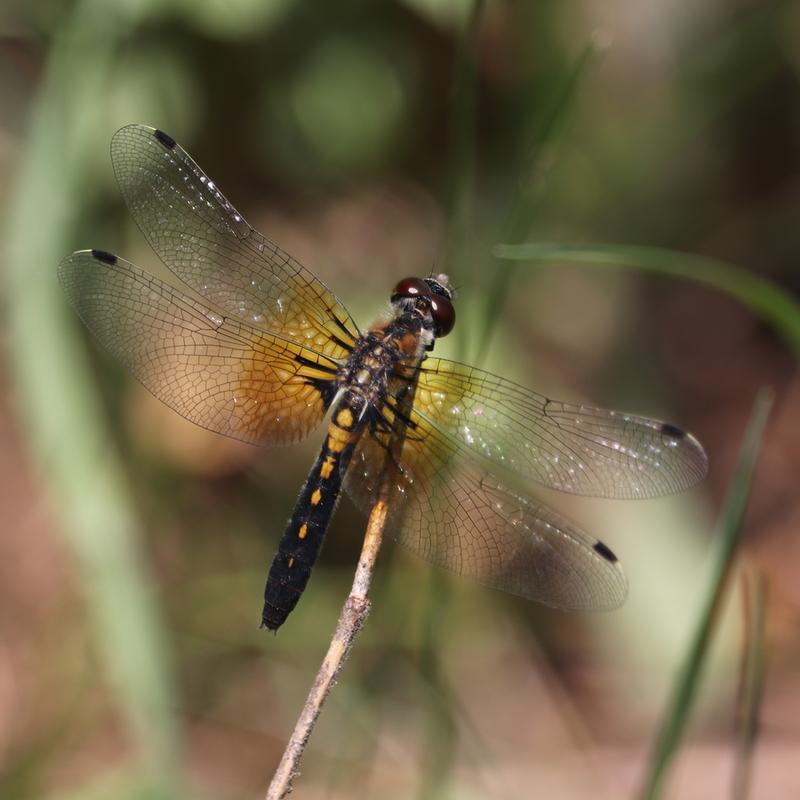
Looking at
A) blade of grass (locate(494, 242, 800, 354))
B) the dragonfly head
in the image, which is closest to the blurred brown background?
the dragonfly head

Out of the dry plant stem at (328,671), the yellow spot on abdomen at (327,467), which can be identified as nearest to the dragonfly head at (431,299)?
the yellow spot on abdomen at (327,467)

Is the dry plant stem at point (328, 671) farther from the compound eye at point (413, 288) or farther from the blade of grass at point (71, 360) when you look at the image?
the blade of grass at point (71, 360)

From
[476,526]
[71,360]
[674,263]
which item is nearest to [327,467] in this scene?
[476,526]

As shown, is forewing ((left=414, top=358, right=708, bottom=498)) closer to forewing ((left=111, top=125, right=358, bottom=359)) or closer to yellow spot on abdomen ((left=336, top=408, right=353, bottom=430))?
yellow spot on abdomen ((left=336, top=408, right=353, bottom=430))

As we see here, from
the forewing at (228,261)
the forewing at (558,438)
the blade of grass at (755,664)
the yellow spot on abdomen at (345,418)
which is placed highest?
the forewing at (228,261)

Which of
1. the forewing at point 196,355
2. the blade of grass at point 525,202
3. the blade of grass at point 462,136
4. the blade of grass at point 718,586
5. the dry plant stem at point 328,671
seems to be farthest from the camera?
the forewing at point 196,355

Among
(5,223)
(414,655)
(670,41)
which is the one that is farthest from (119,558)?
(670,41)
